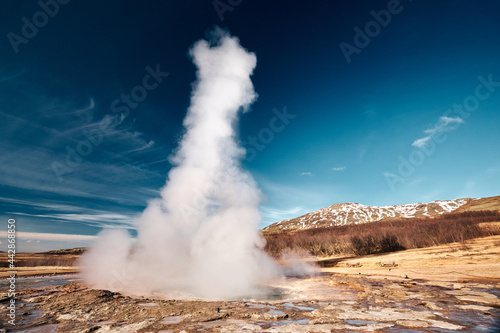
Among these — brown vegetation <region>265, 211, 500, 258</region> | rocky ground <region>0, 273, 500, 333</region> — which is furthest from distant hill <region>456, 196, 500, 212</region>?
rocky ground <region>0, 273, 500, 333</region>

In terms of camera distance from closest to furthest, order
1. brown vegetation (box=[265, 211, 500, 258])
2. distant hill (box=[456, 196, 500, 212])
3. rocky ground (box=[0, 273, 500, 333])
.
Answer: rocky ground (box=[0, 273, 500, 333]) < brown vegetation (box=[265, 211, 500, 258]) < distant hill (box=[456, 196, 500, 212])

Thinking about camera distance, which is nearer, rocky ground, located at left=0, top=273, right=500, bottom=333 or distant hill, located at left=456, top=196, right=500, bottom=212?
rocky ground, located at left=0, top=273, right=500, bottom=333

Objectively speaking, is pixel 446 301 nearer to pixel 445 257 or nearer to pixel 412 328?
pixel 412 328

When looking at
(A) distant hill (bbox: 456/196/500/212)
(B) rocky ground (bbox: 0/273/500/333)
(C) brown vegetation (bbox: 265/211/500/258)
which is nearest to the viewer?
(B) rocky ground (bbox: 0/273/500/333)

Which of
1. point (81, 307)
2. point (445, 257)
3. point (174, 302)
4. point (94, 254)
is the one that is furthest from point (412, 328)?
point (94, 254)

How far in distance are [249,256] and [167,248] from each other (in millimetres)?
12279

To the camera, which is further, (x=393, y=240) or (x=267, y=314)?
(x=393, y=240)

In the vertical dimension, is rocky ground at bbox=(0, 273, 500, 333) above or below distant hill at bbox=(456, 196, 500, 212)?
above

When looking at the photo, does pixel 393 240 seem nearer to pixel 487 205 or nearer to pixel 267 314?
pixel 267 314

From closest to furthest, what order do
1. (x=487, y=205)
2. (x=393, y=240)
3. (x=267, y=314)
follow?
(x=267, y=314), (x=393, y=240), (x=487, y=205)

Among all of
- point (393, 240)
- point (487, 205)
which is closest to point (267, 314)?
point (393, 240)

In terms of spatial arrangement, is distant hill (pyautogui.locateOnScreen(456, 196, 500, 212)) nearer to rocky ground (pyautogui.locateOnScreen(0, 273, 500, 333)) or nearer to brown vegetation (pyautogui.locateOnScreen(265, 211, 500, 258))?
brown vegetation (pyautogui.locateOnScreen(265, 211, 500, 258))

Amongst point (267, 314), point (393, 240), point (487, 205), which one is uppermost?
point (267, 314)

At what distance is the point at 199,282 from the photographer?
61.8 ft
